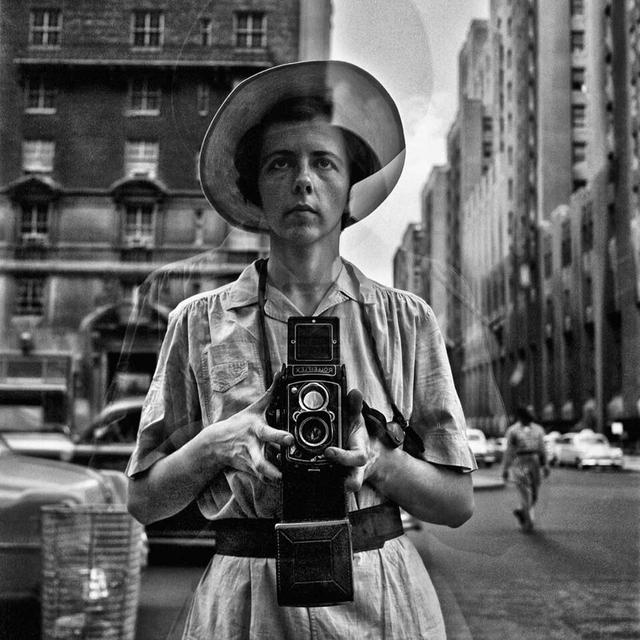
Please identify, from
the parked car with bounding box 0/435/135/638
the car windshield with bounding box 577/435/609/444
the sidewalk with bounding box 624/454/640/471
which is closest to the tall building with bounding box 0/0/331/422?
the parked car with bounding box 0/435/135/638

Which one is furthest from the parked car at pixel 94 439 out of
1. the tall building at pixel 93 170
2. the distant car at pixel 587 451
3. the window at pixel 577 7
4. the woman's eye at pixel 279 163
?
the window at pixel 577 7

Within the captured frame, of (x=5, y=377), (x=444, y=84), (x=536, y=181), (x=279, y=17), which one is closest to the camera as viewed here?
(x=444, y=84)

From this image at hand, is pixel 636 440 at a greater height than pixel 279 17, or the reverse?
pixel 279 17

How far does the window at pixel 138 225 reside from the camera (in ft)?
6.39

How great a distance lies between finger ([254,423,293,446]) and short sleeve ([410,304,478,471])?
21 cm

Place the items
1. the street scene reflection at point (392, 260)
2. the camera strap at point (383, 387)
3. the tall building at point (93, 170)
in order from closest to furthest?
the camera strap at point (383, 387) → the street scene reflection at point (392, 260) → the tall building at point (93, 170)

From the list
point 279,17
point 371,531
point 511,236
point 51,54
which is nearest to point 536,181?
point 511,236

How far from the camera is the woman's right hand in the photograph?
2.67 ft

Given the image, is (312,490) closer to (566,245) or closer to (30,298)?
(30,298)

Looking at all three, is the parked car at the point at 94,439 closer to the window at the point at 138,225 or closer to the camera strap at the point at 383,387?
the window at the point at 138,225

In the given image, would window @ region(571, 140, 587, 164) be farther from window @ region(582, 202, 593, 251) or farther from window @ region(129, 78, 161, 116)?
window @ region(129, 78, 161, 116)

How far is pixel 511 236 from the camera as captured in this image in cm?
205

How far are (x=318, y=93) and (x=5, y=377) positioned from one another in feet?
6.30

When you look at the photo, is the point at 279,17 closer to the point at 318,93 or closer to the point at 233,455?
the point at 318,93
